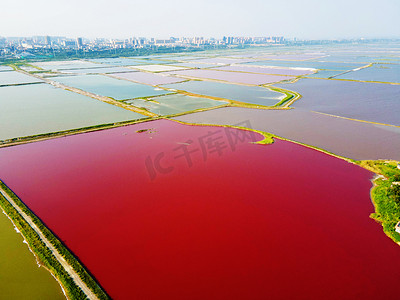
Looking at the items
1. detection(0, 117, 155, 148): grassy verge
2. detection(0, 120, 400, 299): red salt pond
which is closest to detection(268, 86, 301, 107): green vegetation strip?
detection(0, 120, 400, 299): red salt pond

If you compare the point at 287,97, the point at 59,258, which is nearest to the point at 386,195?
the point at 59,258

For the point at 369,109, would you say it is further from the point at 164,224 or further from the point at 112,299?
the point at 112,299

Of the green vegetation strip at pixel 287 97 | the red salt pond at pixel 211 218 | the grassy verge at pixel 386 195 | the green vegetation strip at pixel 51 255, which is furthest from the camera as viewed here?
the green vegetation strip at pixel 287 97

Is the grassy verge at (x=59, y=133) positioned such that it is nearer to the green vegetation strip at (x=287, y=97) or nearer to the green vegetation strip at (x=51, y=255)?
the green vegetation strip at (x=51, y=255)

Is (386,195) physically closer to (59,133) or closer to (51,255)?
(51,255)

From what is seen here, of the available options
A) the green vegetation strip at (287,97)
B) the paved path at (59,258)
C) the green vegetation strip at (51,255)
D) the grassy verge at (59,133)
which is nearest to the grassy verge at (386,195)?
the green vegetation strip at (51,255)

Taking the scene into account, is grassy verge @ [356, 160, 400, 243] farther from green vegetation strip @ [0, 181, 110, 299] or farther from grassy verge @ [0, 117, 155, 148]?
grassy verge @ [0, 117, 155, 148]
